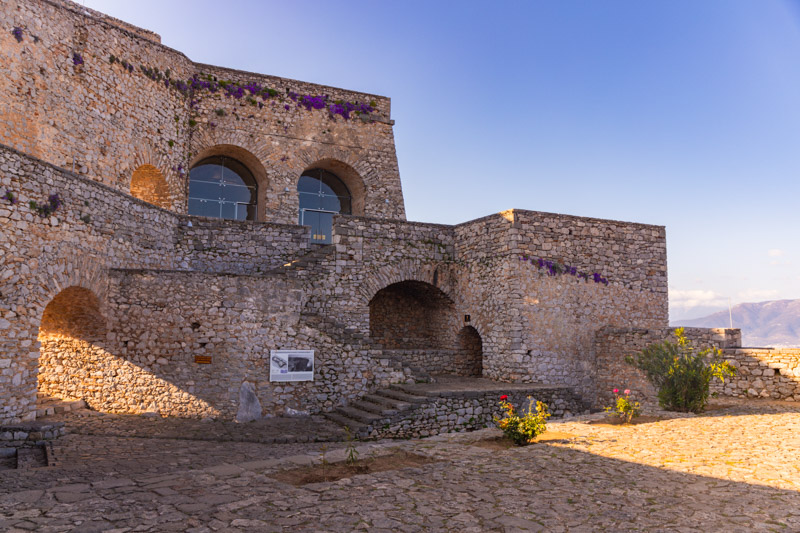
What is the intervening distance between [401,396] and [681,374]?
242 inches

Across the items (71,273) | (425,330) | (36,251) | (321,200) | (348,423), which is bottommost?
(348,423)

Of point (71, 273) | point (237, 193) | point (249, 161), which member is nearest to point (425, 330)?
point (237, 193)

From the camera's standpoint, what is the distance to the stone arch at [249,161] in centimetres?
1942

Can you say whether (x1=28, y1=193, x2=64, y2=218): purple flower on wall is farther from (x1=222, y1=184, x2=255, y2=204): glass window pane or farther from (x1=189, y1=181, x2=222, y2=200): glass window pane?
(x1=222, y1=184, x2=255, y2=204): glass window pane

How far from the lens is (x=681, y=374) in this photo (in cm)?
1199

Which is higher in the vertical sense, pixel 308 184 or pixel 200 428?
pixel 308 184

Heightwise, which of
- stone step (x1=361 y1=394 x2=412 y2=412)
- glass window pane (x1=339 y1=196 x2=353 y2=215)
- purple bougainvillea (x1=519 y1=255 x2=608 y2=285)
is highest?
glass window pane (x1=339 y1=196 x2=353 y2=215)

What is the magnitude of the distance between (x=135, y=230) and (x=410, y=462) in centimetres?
925

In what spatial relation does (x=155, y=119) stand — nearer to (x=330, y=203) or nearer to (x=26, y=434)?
(x=330, y=203)

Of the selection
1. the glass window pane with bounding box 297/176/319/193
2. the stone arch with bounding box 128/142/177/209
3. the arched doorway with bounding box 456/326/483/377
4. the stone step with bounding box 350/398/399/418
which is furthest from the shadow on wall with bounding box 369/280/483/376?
the stone arch with bounding box 128/142/177/209

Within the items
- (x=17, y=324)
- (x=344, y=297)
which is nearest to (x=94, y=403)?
(x=17, y=324)

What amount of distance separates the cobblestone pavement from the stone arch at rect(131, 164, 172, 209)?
10.3 m

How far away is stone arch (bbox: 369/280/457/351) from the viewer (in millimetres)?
18391

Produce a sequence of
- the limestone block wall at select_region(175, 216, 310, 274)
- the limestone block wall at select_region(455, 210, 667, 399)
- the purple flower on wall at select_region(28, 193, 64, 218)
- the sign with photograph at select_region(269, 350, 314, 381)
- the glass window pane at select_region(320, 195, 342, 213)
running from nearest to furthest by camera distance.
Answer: the purple flower on wall at select_region(28, 193, 64, 218)
the sign with photograph at select_region(269, 350, 314, 381)
the limestone block wall at select_region(455, 210, 667, 399)
the limestone block wall at select_region(175, 216, 310, 274)
the glass window pane at select_region(320, 195, 342, 213)
